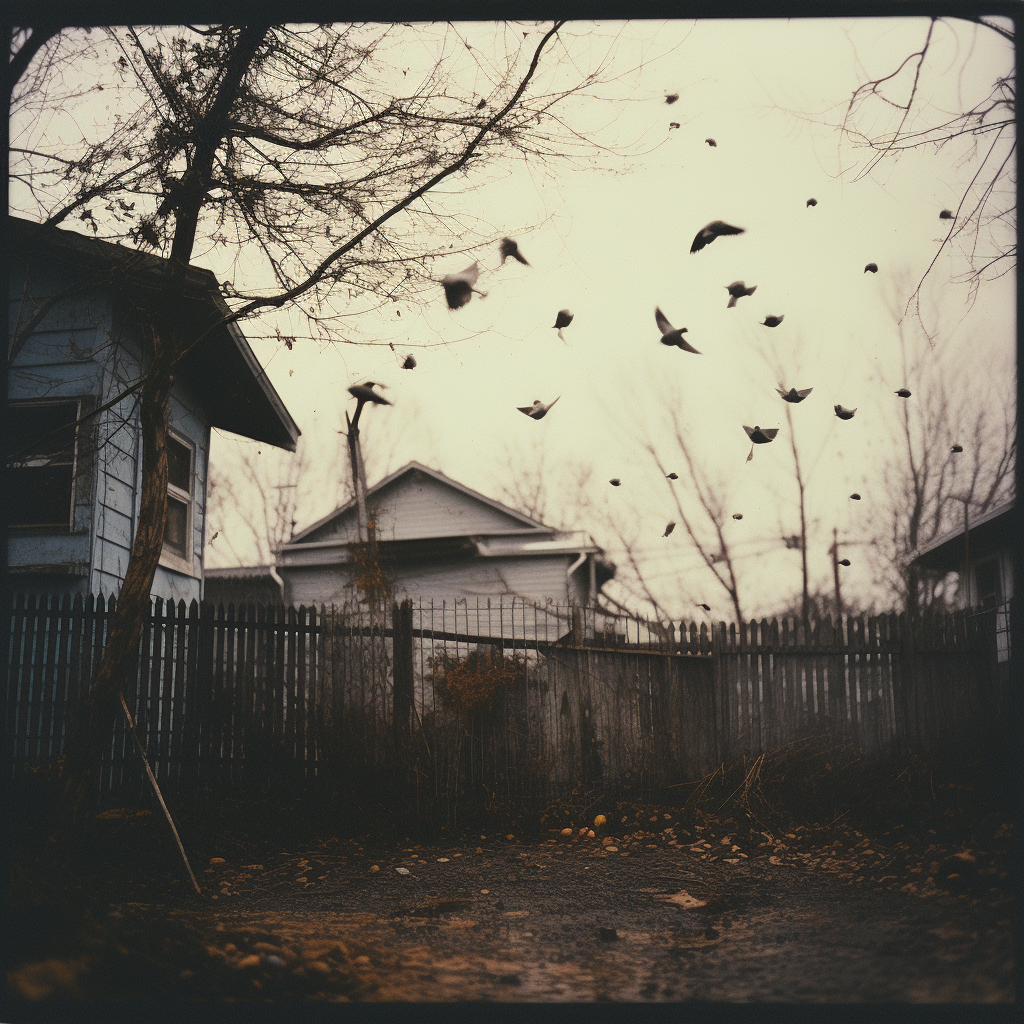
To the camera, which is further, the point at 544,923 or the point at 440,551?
the point at 440,551

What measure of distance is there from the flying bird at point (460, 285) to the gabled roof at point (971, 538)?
6.62 m

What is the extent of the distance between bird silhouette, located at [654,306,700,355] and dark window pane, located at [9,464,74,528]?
554 centimetres

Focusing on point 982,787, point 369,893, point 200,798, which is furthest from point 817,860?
point 200,798

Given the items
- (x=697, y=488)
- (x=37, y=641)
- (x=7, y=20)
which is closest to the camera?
(x=7, y=20)

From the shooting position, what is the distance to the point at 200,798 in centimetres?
644

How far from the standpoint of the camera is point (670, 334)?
6.12 meters

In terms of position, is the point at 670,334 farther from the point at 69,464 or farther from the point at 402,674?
the point at 69,464

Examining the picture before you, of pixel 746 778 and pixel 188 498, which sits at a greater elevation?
pixel 188 498

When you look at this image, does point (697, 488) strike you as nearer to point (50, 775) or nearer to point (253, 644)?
point (253, 644)

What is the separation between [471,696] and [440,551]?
9772 mm

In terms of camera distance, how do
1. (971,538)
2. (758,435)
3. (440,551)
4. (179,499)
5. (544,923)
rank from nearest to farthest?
(544,923)
(758,435)
(179,499)
(971,538)
(440,551)

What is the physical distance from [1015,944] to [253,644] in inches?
231

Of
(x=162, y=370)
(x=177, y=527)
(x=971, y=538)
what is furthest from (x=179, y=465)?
(x=971, y=538)

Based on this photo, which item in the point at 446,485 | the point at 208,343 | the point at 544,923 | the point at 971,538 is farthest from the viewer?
the point at 446,485
